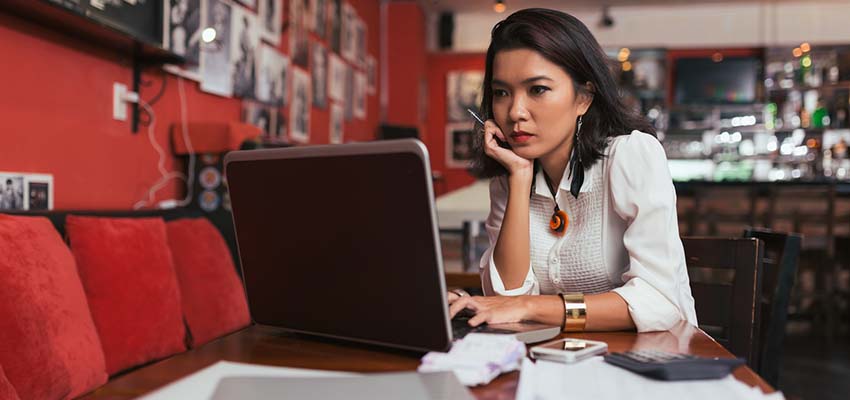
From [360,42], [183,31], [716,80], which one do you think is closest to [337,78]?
[360,42]

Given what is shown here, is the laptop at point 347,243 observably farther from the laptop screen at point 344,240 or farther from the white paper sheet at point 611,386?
the white paper sheet at point 611,386

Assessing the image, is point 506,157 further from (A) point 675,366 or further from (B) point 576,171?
(A) point 675,366

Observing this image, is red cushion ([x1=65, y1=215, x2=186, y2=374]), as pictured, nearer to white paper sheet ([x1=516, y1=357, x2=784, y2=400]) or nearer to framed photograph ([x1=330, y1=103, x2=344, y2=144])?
white paper sheet ([x1=516, y1=357, x2=784, y2=400])

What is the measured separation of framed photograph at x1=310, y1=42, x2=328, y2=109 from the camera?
5.34 m

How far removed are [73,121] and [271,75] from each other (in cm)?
192

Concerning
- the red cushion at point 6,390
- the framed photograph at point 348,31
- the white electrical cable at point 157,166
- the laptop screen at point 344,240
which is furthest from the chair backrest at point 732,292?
the framed photograph at point 348,31

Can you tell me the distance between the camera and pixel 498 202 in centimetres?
163

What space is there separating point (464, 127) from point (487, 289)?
799cm

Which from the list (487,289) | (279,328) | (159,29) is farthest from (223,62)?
(279,328)

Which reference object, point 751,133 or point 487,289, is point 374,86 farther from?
point 487,289

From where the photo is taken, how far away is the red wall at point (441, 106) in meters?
9.42

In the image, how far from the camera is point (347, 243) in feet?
2.85

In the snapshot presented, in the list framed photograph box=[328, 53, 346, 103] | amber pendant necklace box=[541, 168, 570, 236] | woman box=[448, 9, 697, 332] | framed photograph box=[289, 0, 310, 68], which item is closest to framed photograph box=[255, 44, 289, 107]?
framed photograph box=[289, 0, 310, 68]

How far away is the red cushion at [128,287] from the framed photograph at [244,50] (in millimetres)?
1503
